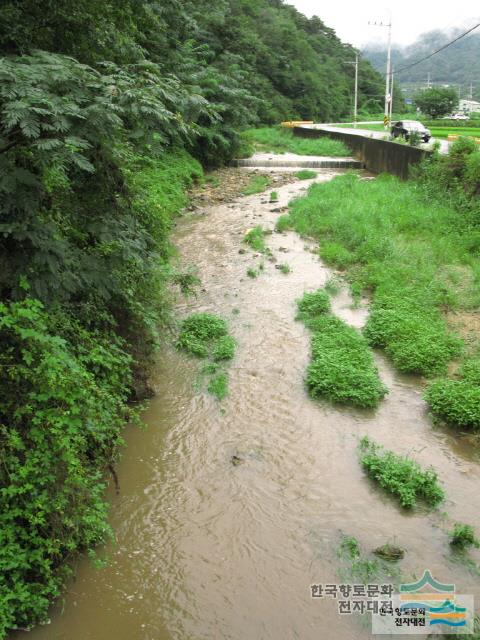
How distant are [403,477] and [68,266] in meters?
3.91

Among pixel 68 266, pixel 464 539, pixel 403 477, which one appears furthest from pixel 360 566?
pixel 68 266

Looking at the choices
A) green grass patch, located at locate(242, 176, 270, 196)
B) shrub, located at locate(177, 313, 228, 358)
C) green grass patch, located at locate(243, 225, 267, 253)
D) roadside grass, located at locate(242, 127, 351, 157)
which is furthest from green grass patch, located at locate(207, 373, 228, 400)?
roadside grass, located at locate(242, 127, 351, 157)

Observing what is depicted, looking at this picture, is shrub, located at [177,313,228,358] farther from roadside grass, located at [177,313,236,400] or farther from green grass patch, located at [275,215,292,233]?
green grass patch, located at [275,215,292,233]

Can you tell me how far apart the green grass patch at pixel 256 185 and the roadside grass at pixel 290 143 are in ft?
25.4

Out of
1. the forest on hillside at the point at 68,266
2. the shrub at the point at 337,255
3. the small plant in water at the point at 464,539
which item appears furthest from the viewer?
the shrub at the point at 337,255

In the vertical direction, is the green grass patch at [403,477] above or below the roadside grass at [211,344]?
below

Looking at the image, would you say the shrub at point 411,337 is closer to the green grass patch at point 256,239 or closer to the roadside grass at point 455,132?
the green grass patch at point 256,239

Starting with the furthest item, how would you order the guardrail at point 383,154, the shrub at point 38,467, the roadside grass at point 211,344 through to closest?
the guardrail at point 383,154 → the roadside grass at point 211,344 → the shrub at point 38,467

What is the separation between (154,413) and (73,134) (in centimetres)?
359

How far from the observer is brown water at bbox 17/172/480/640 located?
13.6 feet

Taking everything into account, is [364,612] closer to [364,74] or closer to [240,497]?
[240,497]

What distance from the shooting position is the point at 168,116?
14.4 feet

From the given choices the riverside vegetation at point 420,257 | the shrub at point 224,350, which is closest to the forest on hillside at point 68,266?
the shrub at point 224,350

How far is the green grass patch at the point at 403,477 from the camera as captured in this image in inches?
213
